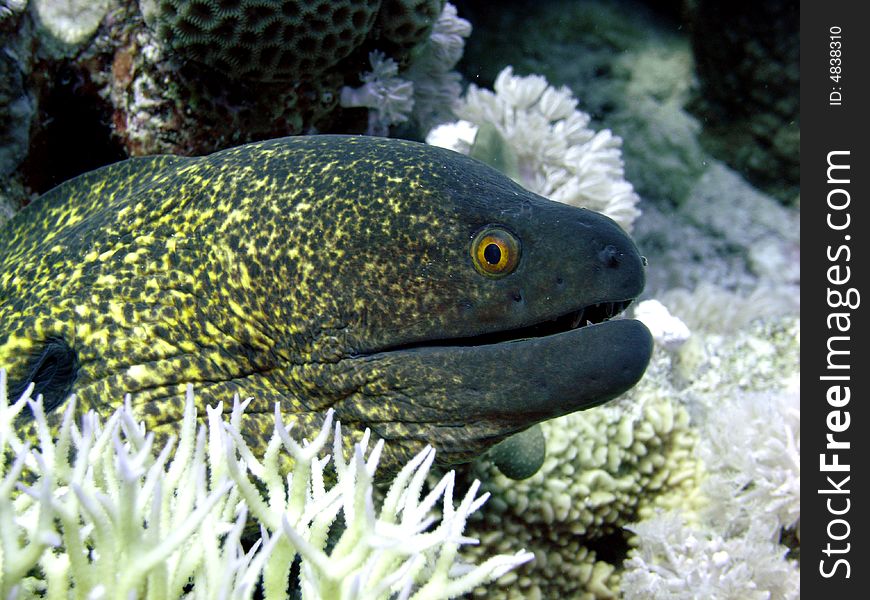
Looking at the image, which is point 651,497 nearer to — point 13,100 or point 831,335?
point 831,335

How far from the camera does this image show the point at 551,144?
4.25 meters

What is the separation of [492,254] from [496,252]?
1cm

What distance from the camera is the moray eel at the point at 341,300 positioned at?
194 cm

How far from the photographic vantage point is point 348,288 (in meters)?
2.06

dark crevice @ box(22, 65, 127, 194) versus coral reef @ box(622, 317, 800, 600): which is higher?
dark crevice @ box(22, 65, 127, 194)

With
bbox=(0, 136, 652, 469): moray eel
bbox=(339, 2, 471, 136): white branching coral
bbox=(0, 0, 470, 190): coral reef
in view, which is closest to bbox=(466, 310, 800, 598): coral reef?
bbox=(0, 136, 652, 469): moray eel

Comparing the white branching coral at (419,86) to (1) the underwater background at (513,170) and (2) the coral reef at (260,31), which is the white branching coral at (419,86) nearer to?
(1) the underwater background at (513,170)

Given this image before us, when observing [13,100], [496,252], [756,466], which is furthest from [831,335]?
[13,100]

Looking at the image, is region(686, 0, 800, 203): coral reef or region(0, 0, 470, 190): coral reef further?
region(686, 0, 800, 203): coral reef

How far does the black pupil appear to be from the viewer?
1.95 meters

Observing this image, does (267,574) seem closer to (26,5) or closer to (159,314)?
(159,314)

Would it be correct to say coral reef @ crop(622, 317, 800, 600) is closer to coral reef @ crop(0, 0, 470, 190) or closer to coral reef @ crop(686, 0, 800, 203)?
coral reef @ crop(0, 0, 470, 190)

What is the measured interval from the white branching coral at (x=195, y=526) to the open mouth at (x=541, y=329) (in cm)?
43

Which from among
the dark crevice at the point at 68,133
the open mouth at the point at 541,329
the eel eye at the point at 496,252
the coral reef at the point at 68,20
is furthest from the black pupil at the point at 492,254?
the coral reef at the point at 68,20
